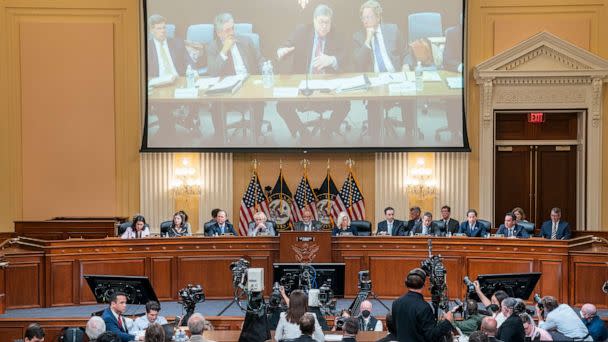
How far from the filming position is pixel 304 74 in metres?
18.6

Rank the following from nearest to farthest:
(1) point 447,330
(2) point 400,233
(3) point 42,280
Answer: (1) point 447,330
(3) point 42,280
(2) point 400,233

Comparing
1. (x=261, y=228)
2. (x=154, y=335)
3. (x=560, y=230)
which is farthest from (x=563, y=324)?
(x=261, y=228)

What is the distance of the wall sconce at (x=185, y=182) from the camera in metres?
18.8

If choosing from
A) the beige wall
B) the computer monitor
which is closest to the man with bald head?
the computer monitor

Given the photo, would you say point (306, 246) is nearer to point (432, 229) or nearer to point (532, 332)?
point (432, 229)

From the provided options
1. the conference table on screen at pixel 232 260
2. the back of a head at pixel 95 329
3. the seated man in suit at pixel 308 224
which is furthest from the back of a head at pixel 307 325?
the seated man in suit at pixel 308 224

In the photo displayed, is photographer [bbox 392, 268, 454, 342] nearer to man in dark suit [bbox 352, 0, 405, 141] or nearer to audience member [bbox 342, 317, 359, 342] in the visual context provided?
audience member [bbox 342, 317, 359, 342]

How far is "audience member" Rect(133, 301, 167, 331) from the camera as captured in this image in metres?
10.0

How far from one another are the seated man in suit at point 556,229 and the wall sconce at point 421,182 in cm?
324

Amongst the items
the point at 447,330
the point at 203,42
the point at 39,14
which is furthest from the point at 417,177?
the point at 447,330

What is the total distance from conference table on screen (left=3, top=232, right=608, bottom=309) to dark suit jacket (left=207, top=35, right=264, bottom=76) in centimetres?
490

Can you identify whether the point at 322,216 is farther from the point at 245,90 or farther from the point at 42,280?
the point at 42,280

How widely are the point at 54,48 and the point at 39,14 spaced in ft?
2.49

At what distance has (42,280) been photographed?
1421 cm
